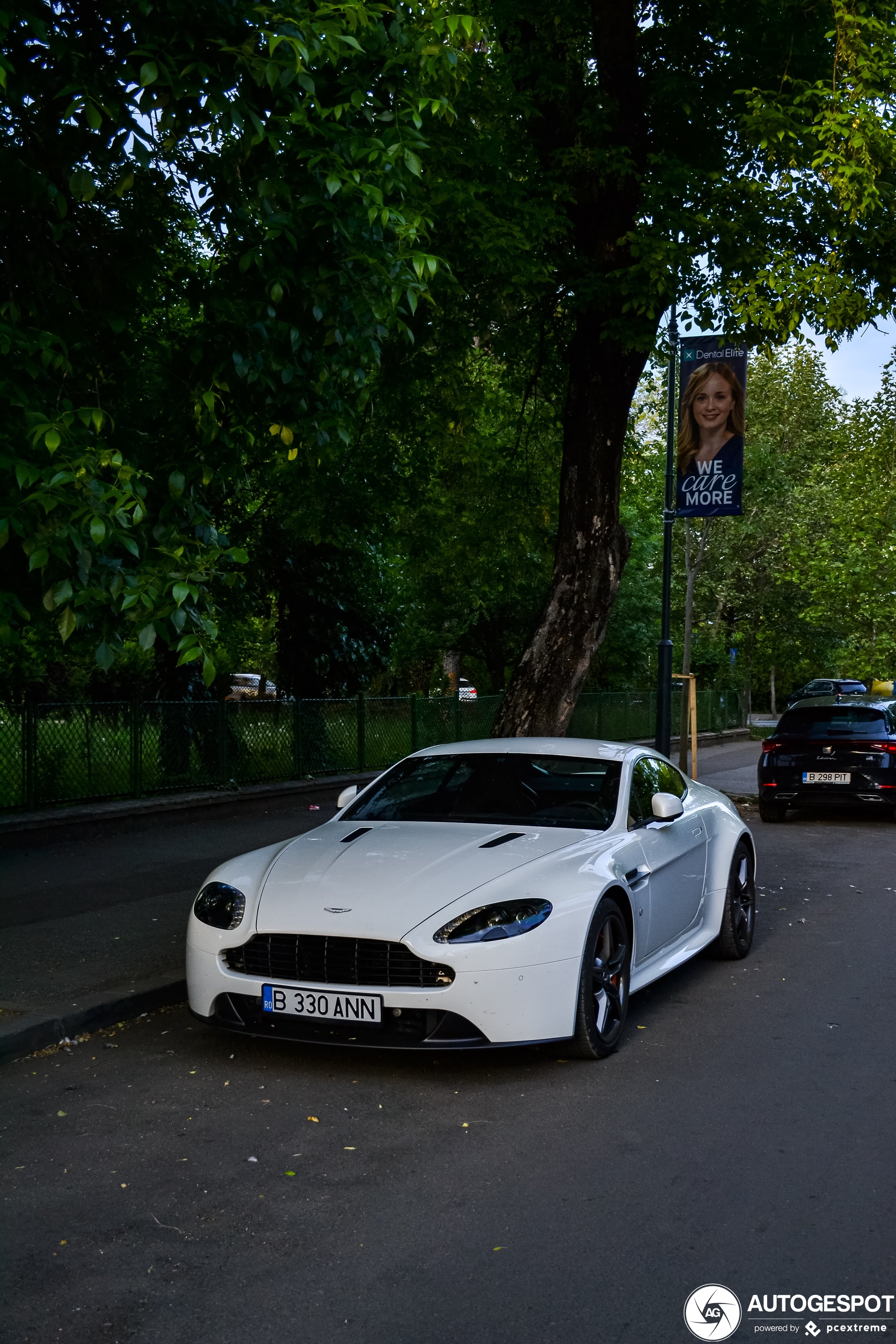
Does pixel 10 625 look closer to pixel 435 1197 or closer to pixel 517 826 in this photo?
pixel 517 826

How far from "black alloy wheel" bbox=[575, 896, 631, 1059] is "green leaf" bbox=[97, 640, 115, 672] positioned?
2.33 metres

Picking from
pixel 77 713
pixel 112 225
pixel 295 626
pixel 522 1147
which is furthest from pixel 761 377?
pixel 522 1147

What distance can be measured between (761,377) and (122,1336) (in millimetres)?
57261

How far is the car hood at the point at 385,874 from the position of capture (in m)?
5.64

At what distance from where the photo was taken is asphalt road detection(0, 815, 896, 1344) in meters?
3.55

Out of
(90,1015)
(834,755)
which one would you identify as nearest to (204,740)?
(834,755)

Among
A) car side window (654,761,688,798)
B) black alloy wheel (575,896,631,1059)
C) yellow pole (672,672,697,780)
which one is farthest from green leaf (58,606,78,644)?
yellow pole (672,672,697,780)

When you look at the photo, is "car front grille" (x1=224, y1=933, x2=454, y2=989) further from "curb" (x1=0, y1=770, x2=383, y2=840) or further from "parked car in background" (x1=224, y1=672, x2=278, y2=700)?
"parked car in background" (x1=224, y1=672, x2=278, y2=700)

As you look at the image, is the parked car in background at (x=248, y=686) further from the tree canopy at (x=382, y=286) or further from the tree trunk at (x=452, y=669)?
the tree canopy at (x=382, y=286)

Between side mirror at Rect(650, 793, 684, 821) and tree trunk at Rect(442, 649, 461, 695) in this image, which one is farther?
tree trunk at Rect(442, 649, 461, 695)

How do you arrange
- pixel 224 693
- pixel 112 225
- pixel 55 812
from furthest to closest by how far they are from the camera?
pixel 224 693 → pixel 55 812 → pixel 112 225

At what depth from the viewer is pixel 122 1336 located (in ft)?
11.1

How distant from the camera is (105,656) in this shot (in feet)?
18.0

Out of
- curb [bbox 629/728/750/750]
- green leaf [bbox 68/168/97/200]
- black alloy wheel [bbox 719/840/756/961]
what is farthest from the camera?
curb [bbox 629/728/750/750]
